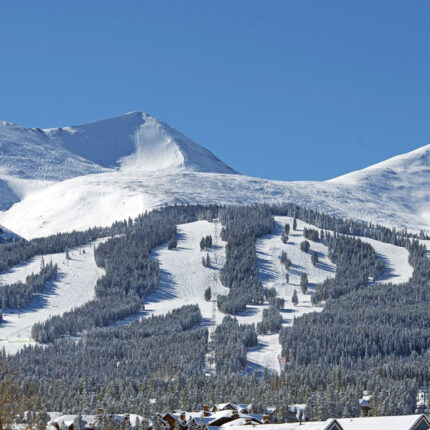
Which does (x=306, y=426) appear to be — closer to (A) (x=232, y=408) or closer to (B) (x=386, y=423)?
(B) (x=386, y=423)

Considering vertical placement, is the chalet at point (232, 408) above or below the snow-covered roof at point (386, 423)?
below

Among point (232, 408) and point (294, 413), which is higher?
point (232, 408)

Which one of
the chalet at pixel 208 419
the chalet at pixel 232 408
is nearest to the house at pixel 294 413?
the chalet at pixel 232 408

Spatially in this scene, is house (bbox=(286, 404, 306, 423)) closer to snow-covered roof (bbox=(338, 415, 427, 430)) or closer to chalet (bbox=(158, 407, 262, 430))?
chalet (bbox=(158, 407, 262, 430))

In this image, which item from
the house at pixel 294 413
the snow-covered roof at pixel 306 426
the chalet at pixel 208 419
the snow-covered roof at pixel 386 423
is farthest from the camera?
the house at pixel 294 413

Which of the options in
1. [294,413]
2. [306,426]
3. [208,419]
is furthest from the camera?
[294,413]

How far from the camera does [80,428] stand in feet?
421

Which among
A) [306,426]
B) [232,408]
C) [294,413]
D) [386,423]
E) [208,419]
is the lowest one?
[294,413]

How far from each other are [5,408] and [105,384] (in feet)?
410

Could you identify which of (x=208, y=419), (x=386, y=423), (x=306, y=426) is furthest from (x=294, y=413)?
(x=386, y=423)

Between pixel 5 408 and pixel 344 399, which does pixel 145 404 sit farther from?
pixel 5 408

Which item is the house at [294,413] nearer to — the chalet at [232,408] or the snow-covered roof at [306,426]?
the chalet at [232,408]

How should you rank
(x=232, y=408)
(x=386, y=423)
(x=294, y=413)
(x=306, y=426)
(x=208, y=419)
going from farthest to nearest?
(x=294, y=413) < (x=232, y=408) < (x=208, y=419) < (x=306, y=426) < (x=386, y=423)

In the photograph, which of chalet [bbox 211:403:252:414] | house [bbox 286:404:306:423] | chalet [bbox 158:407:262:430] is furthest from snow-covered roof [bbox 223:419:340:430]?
house [bbox 286:404:306:423]
